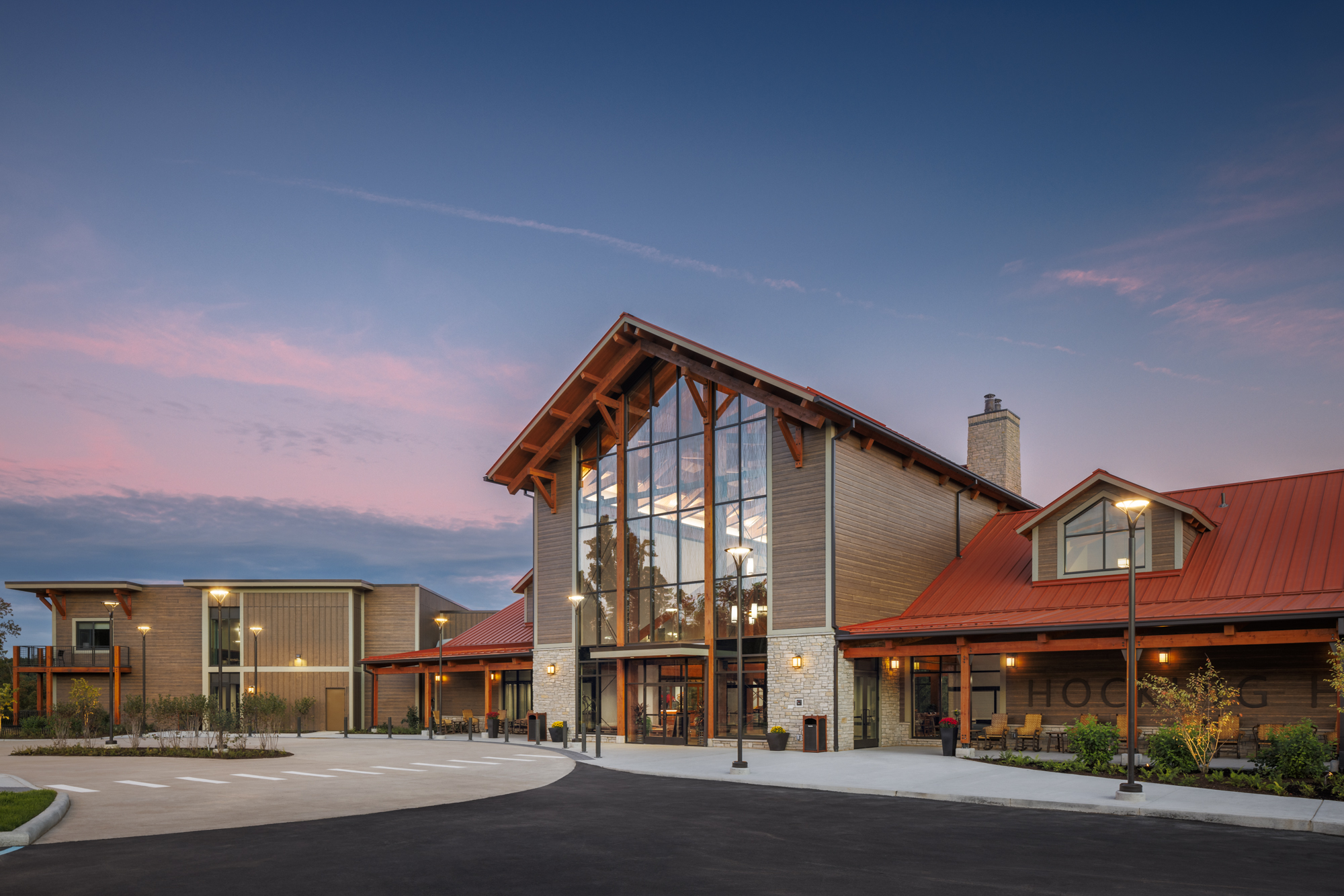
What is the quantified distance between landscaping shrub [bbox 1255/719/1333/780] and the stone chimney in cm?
1752

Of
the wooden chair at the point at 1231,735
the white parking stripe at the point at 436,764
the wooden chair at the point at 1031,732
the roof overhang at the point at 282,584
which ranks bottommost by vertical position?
the white parking stripe at the point at 436,764

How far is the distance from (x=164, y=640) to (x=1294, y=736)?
43.0 m

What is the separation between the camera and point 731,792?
1700cm

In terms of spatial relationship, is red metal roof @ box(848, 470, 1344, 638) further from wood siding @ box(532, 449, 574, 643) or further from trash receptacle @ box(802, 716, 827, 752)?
wood siding @ box(532, 449, 574, 643)

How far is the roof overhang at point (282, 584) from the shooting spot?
141 feet

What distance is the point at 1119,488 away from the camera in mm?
24641

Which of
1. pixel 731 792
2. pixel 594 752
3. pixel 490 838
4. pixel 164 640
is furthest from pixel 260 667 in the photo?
pixel 490 838

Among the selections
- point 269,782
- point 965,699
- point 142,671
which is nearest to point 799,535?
point 965,699

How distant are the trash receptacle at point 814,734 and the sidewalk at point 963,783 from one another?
29 cm

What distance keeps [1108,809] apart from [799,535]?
12758 millimetres

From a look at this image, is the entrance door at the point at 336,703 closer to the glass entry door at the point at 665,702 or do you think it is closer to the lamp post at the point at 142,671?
the lamp post at the point at 142,671

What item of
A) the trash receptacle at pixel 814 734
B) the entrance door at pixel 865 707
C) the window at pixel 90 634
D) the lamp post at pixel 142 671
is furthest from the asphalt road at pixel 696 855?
the window at pixel 90 634

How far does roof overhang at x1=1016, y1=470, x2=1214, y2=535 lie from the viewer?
23.9 m

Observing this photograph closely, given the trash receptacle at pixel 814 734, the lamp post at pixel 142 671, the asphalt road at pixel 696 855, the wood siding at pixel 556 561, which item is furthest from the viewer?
the lamp post at pixel 142 671
